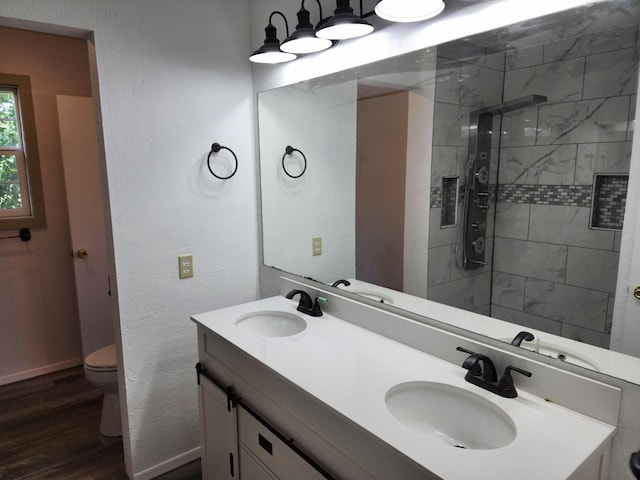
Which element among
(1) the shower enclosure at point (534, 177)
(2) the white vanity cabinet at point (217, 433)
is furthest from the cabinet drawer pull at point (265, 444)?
(1) the shower enclosure at point (534, 177)

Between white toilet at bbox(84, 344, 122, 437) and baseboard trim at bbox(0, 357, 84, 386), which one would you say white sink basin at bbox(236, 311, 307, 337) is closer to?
white toilet at bbox(84, 344, 122, 437)

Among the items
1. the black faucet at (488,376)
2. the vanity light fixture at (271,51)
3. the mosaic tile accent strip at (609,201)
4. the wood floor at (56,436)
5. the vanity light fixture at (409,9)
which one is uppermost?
the vanity light fixture at (271,51)

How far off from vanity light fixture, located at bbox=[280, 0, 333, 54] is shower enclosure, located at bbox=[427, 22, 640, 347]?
509 millimetres

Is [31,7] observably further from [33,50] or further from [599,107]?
[599,107]

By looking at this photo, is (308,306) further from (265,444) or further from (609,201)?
(609,201)

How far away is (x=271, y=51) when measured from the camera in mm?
1821

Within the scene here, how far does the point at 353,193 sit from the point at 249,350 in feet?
2.89

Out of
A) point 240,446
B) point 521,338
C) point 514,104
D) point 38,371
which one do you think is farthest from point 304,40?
point 38,371

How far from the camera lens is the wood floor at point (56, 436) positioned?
2.19m

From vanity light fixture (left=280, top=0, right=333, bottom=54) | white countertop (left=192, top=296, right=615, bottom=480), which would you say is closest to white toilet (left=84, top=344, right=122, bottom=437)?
white countertop (left=192, top=296, right=615, bottom=480)

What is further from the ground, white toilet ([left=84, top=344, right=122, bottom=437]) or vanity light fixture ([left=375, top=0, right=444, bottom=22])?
vanity light fixture ([left=375, top=0, right=444, bottom=22])

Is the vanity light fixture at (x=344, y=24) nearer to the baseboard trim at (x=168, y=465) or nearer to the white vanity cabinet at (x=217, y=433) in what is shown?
the white vanity cabinet at (x=217, y=433)

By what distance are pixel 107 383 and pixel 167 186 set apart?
124cm

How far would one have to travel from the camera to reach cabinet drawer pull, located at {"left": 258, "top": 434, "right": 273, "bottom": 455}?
1.43 m
